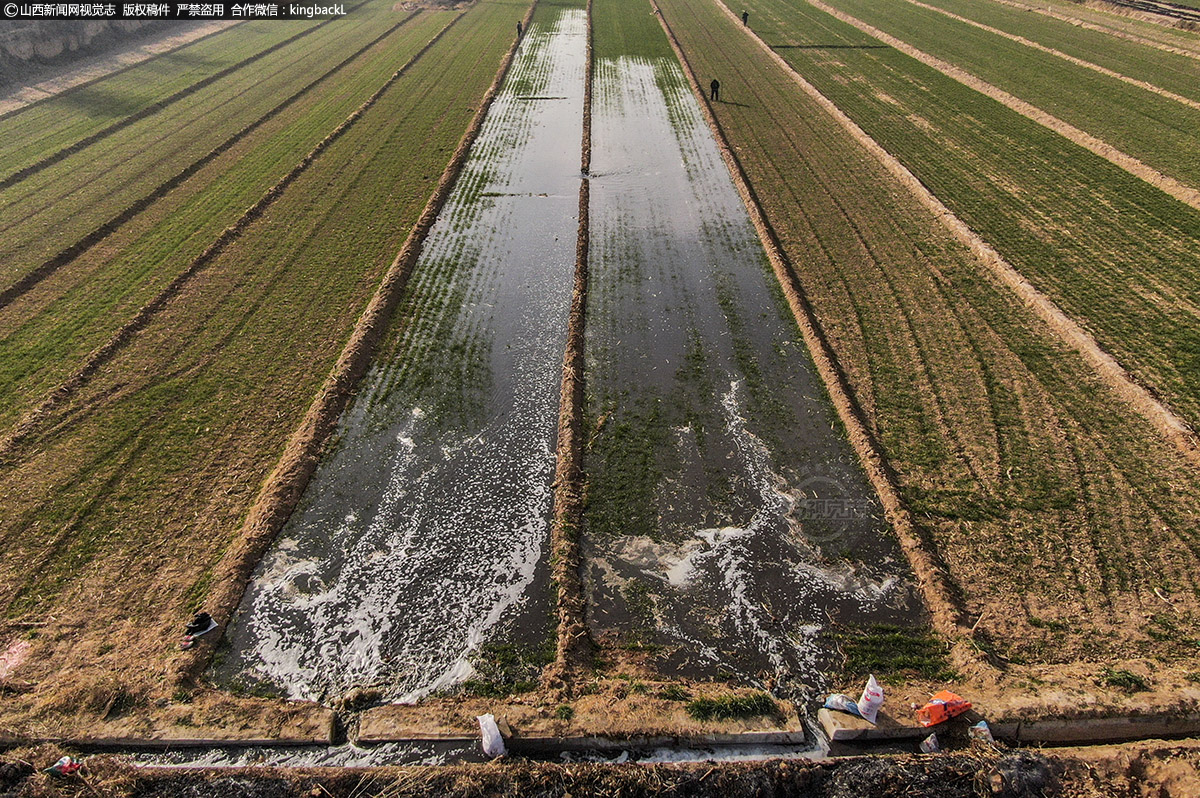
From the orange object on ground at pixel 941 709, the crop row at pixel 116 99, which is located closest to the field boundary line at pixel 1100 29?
the orange object on ground at pixel 941 709

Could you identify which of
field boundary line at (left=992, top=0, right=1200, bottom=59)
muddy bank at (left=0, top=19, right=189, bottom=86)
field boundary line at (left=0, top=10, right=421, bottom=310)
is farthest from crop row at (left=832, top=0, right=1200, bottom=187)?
muddy bank at (left=0, top=19, right=189, bottom=86)

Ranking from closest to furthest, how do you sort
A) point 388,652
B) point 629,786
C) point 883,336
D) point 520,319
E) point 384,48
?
point 629,786
point 388,652
point 883,336
point 520,319
point 384,48

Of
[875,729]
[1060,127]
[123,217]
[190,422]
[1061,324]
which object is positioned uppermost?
[1060,127]

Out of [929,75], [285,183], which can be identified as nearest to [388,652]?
[285,183]

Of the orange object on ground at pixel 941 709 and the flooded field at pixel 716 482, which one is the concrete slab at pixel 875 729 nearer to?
the orange object on ground at pixel 941 709

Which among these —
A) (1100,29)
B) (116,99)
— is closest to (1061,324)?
(1100,29)

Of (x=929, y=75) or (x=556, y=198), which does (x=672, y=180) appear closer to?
(x=556, y=198)

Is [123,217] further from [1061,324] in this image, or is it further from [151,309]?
[1061,324]
